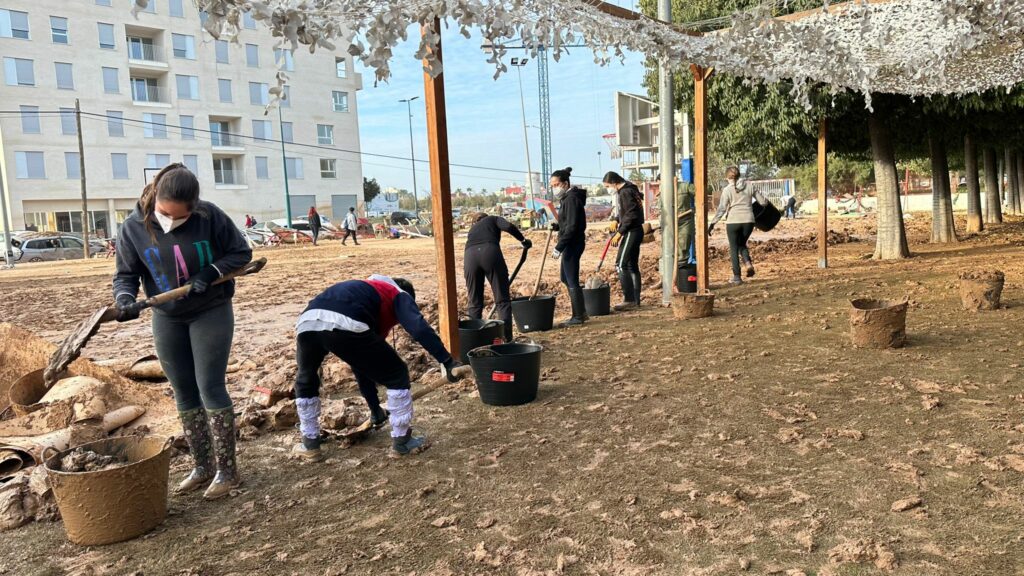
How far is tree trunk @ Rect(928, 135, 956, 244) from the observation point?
15.0 metres

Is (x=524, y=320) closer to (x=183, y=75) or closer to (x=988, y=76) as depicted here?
(x=988, y=76)

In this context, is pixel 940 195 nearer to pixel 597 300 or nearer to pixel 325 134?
pixel 597 300

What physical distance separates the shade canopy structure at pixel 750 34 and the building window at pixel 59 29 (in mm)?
44165

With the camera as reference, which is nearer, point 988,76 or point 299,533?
point 299,533

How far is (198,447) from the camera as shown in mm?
3717

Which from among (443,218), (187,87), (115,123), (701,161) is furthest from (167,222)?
Answer: (187,87)

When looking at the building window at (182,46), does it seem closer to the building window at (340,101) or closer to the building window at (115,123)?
the building window at (115,123)

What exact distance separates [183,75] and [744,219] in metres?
43.8

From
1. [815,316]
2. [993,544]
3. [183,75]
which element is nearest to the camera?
[993,544]

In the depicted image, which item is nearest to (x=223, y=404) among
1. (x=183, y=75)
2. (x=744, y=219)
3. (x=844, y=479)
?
(x=844, y=479)

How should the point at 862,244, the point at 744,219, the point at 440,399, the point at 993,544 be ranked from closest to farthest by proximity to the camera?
the point at 993,544
the point at 440,399
the point at 744,219
the point at 862,244

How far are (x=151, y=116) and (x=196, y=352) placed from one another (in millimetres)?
45893

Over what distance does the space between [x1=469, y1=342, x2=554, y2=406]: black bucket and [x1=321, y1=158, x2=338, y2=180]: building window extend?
4893cm

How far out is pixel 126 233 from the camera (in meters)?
3.40
